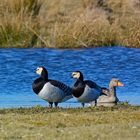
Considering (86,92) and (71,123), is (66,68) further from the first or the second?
(71,123)

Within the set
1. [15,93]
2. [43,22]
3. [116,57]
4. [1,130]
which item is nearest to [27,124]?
[1,130]

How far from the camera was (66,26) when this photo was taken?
28.1 meters

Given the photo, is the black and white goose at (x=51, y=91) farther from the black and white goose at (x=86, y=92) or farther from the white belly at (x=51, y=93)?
the black and white goose at (x=86, y=92)

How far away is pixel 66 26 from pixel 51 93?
12061 millimetres

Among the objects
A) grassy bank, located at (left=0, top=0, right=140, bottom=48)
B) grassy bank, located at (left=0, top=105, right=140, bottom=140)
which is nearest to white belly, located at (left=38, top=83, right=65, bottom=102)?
grassy bank, located at (left=0, top=105, right=140, bottom=140)

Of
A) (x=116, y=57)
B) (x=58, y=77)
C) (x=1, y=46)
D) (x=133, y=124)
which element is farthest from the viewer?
(x=1, y=46)

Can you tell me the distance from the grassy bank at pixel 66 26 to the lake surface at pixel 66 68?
505 mm

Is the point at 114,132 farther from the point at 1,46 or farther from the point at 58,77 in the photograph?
the point at 1,46

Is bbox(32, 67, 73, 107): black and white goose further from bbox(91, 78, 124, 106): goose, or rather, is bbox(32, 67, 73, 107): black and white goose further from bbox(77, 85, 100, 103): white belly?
bbox(91, 78, 124, 106): goose

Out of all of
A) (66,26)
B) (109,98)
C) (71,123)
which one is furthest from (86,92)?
(66,26)

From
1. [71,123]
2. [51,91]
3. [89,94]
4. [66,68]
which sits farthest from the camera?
[66,68]

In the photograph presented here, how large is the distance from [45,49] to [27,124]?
614 inches

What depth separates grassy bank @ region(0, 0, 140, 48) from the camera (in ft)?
92.2

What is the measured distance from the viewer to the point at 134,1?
32.2m
